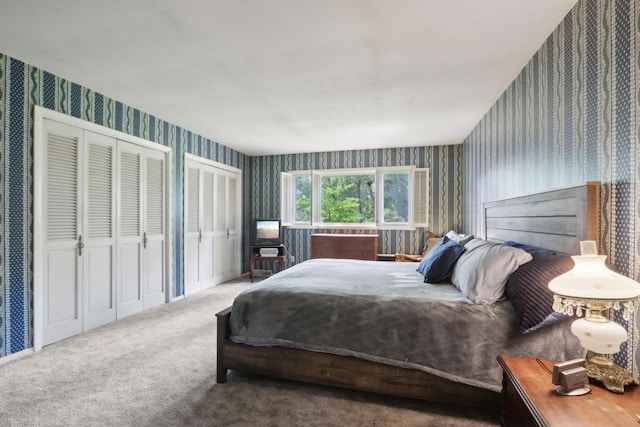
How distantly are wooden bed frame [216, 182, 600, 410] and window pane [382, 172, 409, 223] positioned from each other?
3248 mm

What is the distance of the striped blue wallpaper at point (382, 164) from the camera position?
5535 millimetres

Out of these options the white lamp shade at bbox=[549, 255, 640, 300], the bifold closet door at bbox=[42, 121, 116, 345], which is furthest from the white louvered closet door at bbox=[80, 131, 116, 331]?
the white lamp shade at bbox=[549, 255, 640, 300]

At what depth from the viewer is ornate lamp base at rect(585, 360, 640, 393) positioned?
124 cm

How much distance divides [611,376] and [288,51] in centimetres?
267

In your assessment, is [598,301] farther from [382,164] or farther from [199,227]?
[199,227]

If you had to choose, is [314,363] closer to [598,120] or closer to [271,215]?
[598,120]

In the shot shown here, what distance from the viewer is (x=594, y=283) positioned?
1.24 m

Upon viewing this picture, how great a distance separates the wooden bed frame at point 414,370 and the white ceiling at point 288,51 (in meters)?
1.20

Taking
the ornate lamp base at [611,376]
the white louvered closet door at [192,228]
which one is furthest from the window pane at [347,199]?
the ornate lamp base at [611,376]

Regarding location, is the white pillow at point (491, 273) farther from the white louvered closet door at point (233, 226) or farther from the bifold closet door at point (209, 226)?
the white louvered closet door at point (233, 226)

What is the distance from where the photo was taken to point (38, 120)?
9.29 ft

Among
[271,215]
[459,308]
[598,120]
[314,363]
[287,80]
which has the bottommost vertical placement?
[314,363]

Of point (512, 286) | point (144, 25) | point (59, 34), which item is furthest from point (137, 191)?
point (512, 286)

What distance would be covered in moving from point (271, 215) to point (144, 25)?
14.7 feet
